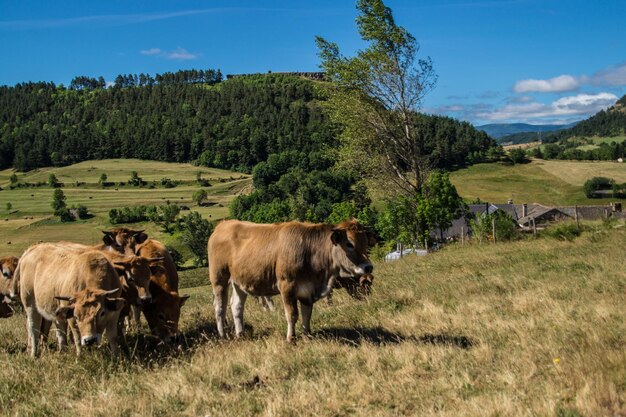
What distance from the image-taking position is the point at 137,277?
9.96 meters

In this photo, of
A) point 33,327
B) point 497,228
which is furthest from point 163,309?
point 497,228

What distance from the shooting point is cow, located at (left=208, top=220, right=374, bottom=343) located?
9.40 metres

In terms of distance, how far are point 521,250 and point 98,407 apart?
18.5 meters

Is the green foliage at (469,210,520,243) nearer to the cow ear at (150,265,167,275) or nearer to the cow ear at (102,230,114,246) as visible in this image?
the cow ear at (102,230,114,246)

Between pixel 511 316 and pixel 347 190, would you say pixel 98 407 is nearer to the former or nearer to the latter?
pixel 511 316

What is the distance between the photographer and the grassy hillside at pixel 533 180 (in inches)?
4845

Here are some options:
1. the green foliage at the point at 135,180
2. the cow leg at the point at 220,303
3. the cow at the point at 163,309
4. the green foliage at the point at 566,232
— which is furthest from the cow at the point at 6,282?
the green foliage at the point at 135,180

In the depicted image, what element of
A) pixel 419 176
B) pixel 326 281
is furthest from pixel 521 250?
pixel 326 281

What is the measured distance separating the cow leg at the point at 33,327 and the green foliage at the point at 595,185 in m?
129

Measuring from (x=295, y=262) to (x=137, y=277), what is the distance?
2.98 metres

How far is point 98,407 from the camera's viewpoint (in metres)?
6.88

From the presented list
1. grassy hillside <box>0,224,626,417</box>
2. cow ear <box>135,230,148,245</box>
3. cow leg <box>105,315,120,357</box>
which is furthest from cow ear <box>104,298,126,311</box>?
cow ear <box>135,230,148,245</box>

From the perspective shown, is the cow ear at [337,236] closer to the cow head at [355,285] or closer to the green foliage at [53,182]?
the cow head at [355,285]

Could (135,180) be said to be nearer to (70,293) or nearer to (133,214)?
(133,214)
